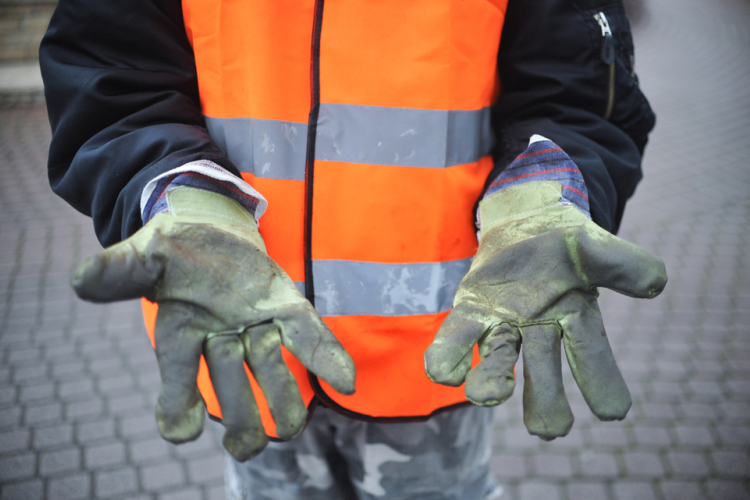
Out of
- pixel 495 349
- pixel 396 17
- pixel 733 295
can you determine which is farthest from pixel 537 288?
pixel 733 295

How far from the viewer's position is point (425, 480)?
1.32 metres

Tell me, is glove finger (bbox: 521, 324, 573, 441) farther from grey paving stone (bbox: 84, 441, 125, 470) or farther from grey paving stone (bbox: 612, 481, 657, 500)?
grey paving stone (bbox: 84, 441, 125, 470)

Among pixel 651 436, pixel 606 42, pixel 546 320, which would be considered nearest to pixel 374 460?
pixel 546 320

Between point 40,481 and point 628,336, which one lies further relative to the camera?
point 628,336

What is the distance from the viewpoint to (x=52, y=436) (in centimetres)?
257

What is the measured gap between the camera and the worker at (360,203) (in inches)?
35.7

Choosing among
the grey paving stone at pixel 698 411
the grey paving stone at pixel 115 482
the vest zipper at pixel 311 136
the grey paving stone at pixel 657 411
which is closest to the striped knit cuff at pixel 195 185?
the vest zipper at pixel 311 136

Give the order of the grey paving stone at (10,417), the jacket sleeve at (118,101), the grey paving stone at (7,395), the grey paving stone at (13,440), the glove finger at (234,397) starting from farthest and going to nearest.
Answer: the grey paving stone at (7,395) < the grey paving stone at (10,417) < the grey paving stone at (13,440) < the jacket sleeve at (118,101) < the glove finger at (234,397)

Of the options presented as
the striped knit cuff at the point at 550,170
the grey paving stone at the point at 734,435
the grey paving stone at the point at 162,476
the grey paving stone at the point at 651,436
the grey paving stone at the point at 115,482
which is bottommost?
the grey paving stone at the point at 115,482

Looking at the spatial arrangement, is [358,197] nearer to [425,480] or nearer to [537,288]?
[537,288]

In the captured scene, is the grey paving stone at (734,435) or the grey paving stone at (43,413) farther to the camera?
the grey paving stone at (43,413)

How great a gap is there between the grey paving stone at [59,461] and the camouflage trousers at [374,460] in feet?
5.09

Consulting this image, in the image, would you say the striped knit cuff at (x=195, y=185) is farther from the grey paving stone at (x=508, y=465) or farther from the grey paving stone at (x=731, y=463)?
the grey paving stone at (x=731, y=463)

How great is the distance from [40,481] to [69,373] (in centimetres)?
71
